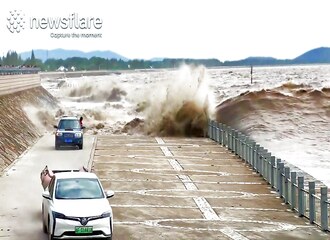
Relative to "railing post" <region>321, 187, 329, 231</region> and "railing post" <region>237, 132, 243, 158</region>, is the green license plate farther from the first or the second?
"railing post" <region>237, 132, 243, 158</region>

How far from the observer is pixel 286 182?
72.0ft

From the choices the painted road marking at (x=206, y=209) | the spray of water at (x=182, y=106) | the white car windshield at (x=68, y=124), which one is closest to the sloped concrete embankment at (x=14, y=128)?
the white car windshield at (x=68, y=124)

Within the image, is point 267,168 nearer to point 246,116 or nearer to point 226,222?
point 226,222

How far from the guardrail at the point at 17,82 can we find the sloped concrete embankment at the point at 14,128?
48cm

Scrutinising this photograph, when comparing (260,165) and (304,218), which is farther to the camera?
(260,165)

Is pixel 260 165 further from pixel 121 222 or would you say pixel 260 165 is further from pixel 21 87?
pixel 21 87

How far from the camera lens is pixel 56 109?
69.7 meters

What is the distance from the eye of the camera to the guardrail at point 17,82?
4744 cm

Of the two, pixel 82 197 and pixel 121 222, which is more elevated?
pixel 82 197

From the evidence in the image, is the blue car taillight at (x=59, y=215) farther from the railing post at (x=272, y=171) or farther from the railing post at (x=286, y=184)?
the railing post at (x=272, y=171)

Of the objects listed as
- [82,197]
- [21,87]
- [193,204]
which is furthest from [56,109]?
[82,197]

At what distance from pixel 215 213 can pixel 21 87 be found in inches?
1677

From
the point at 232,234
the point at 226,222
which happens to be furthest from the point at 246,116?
the point at 232,234

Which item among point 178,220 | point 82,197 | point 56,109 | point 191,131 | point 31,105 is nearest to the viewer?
point 82,197
